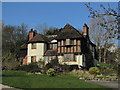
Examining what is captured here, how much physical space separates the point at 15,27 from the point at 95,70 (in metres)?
34.8

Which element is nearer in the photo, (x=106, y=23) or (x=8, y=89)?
(x=106, y=23)

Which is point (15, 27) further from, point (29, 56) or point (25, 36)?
point (29, 56)

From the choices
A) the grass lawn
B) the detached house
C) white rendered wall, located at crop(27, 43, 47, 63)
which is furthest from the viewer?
white rendered wall, located at crop(27, 43, 47, 63)

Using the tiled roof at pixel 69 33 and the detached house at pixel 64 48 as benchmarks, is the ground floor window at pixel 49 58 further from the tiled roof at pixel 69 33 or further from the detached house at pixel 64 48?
the tiled roof at pixel 69 33

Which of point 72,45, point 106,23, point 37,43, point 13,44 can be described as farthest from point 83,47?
point 106,23

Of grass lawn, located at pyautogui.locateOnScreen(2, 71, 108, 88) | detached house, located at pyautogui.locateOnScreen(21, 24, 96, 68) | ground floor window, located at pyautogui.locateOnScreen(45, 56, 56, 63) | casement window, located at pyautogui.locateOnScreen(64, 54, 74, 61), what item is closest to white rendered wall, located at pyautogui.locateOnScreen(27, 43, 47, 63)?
detached house, located at pyautogui.locateOnScreen(21, 24, 96, 68)

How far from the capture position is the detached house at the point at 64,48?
3372 cm

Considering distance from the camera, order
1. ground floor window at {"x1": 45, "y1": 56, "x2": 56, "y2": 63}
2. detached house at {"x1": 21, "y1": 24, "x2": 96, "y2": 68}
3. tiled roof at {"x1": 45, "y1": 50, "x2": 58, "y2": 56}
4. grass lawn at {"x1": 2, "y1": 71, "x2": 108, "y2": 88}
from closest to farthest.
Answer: grass lawn at {"x1": 2, "y1": 71, "x2": 108, "y2": 88}
detached house at {"x1": 21, "y1": 24, "x2": 96, "y2": 68}
ground floor window at {"x1": 45, "y1": 56, "x2": 56, "y2": 63}
tiled roof at {"x1": 45, "y1": 50, "x2": 58, "y2": 56}

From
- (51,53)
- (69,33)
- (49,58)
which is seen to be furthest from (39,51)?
(69,33)

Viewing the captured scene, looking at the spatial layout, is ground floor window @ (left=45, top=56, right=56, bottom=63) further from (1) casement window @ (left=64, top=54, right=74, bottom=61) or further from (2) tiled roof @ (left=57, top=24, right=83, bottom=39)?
(2) tiled roof @ (left=57, top=24, right=83, bottom=39)

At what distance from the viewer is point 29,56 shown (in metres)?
38.2

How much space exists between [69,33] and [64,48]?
110 inches

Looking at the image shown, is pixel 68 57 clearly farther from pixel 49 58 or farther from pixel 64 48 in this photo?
pixel 49 58

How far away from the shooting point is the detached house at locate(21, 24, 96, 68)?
33719mm
